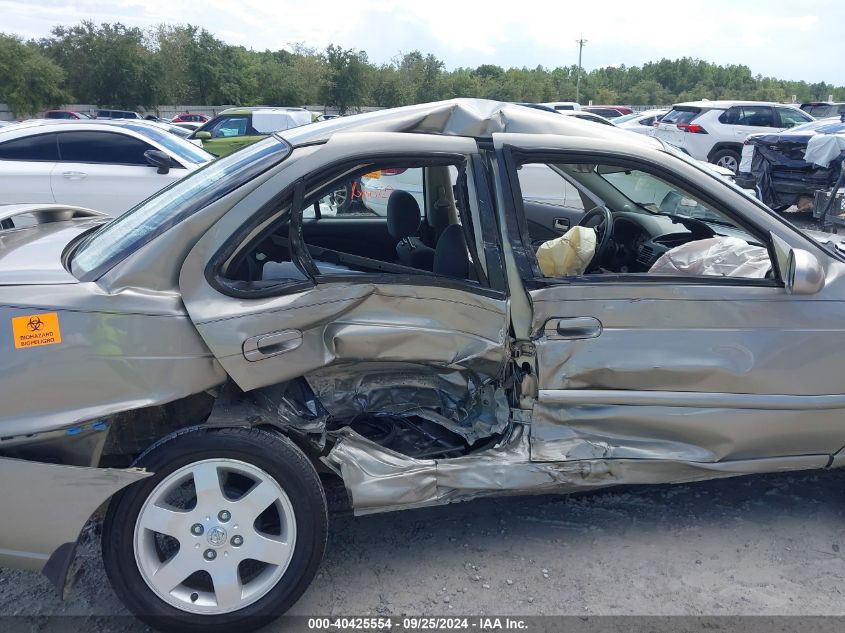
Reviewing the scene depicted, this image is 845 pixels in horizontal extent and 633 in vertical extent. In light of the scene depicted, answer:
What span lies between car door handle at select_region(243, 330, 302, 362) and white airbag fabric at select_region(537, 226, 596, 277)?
1.07 m

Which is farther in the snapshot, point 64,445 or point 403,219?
point 403,219

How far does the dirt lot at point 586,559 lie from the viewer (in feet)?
8.49

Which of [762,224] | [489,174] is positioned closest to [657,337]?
[762,224]

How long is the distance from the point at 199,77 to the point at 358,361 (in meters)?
50.6

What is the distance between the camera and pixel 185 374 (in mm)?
2330

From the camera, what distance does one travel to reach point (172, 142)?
312 inches

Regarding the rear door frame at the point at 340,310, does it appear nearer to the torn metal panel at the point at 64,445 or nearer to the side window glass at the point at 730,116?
the torn metal panel at the point at 64,445

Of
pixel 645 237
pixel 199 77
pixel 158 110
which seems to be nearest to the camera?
pixel 645 237

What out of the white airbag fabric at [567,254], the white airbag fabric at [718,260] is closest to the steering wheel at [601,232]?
the white airbag fabric at [567,254]

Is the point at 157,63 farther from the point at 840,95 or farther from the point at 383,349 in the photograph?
the point at 840,95

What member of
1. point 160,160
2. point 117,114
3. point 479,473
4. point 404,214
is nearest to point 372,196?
point 404,214

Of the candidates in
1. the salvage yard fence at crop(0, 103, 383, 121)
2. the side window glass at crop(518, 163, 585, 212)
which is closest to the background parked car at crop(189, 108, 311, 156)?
the side window glass at crop(518, 163, 585, 212)

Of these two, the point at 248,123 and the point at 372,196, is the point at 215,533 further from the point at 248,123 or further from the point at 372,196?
the point at 248,123

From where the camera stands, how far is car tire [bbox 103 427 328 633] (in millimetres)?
2324
